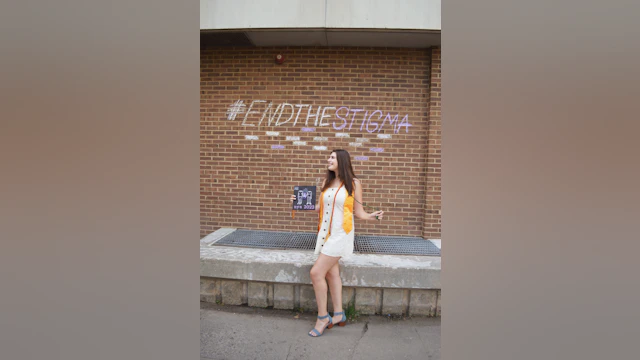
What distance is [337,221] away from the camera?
2.93 meters

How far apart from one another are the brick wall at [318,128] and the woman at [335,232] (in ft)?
5.80

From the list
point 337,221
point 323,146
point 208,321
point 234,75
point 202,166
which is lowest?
point 208,321

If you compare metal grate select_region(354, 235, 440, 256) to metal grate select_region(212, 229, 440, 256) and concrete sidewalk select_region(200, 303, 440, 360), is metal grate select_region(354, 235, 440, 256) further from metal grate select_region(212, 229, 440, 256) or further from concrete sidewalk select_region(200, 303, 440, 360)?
concrete sidewalk select_region(200, 303, 440, 360)

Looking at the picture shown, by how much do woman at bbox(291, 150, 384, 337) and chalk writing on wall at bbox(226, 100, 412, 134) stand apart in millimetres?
1866

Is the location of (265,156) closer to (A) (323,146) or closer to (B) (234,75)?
(A) (323,146)

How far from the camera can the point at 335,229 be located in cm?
293

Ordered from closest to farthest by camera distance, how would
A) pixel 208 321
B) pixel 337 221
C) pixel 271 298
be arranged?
1. pixel 337 221
2. pixel 208 321
3. pixel 271 298

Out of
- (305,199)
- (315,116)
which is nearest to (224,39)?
(315,116)

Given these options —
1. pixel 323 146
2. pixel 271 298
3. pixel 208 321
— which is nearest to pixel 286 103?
pixel 323 146

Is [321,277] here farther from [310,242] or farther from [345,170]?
[310,242]

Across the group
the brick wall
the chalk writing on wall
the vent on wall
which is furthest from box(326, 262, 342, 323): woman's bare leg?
the vent on wall

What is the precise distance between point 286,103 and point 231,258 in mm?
2577

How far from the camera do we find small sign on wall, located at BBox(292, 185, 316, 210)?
3162 millimetres

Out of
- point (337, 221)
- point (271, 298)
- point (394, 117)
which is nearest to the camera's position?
point (337, 221)
